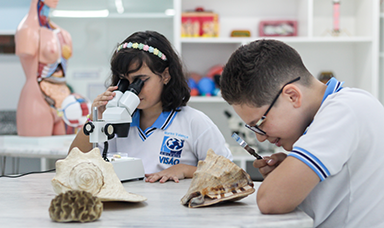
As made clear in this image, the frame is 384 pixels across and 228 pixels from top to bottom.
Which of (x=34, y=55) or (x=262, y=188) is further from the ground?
(x=34, y=55)

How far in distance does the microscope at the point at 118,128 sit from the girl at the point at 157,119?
0.41 feet

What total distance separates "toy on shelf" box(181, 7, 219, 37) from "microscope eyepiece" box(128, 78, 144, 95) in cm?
178

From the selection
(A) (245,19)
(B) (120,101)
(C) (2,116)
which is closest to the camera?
(B) (120,101)

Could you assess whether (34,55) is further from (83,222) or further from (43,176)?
(83,222)

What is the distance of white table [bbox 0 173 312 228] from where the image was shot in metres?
0.78

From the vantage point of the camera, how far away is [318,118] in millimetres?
902

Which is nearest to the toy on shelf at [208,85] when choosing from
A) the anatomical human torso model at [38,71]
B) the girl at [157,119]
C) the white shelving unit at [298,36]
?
the white shelving unit at [298,36]

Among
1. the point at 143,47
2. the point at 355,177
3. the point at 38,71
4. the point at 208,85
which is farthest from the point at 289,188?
the point at 208,85

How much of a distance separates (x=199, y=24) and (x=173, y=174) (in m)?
2.12

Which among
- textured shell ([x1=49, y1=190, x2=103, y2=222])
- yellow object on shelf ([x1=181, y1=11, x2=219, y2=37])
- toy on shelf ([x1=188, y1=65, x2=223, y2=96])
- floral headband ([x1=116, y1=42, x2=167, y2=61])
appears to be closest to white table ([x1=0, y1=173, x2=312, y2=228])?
textured shell ([x1=49, y1=190, x2=103, y2=222])

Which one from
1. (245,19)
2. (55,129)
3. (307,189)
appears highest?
(245,19)

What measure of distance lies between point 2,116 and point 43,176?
196 centimetres

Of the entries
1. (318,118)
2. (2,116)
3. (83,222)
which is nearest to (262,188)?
(318,118)

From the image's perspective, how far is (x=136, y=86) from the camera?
1420mm
